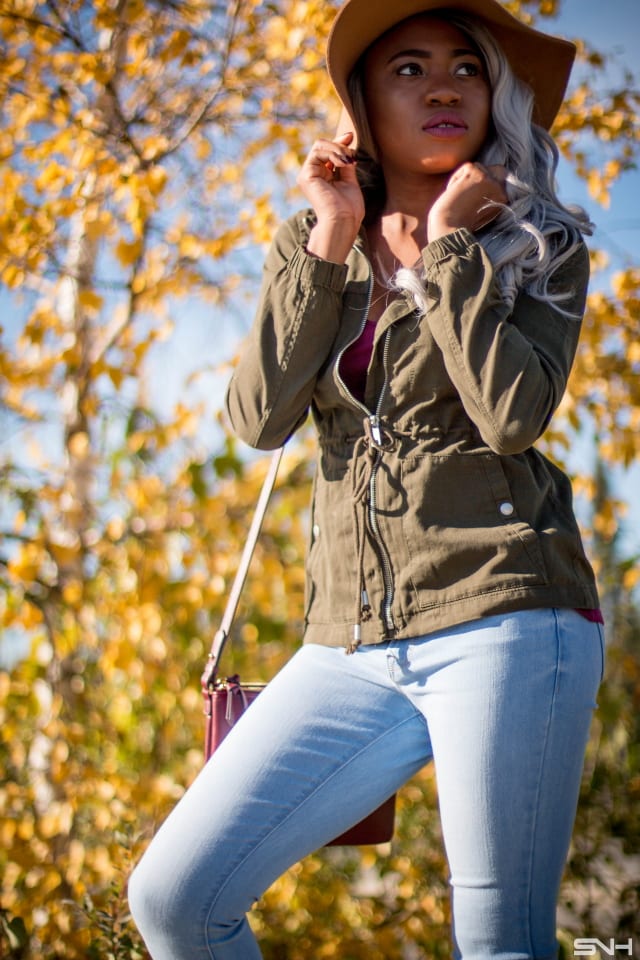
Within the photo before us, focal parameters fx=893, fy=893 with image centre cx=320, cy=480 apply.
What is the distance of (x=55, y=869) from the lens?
2.52m

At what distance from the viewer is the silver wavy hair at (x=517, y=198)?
1499mm

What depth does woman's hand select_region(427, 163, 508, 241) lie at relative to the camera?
1.51 metres

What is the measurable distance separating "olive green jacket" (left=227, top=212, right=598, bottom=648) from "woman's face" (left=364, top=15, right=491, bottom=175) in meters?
0.25

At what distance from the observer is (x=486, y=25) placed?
167cm

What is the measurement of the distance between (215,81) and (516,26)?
1.48 m

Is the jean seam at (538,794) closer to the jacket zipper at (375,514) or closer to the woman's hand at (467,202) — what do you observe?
the jacket zipper at (375,514)

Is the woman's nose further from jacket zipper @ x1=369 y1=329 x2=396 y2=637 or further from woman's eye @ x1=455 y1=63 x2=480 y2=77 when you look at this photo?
jacket zipper @ x1=369 y1=329 x2=396 y2=637

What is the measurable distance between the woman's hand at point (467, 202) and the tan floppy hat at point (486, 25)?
30cm

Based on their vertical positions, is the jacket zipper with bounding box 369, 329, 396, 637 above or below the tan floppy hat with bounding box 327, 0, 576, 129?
below

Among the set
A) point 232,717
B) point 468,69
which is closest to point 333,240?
point 468,69

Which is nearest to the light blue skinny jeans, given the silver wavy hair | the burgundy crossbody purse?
the burgundy crossbody purse

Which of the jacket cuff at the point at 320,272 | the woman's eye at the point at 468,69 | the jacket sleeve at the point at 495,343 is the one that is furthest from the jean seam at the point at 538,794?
the woman's eye at the point at 468,69

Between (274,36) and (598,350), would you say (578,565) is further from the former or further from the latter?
(274,36)

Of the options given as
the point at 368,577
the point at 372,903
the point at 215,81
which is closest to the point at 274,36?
the point at 215,81
